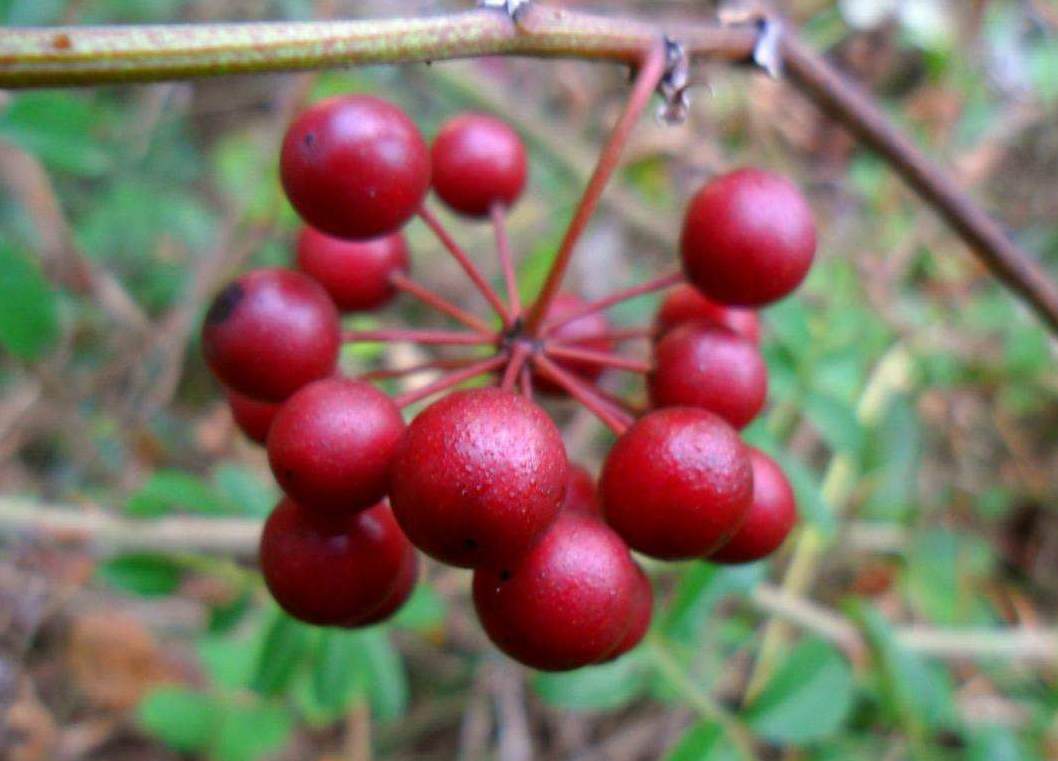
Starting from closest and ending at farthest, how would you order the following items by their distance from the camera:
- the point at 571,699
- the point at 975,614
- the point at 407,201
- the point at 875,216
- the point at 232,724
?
the point at 407,201, the point at 571,699, the point at 232,724, the point at 975,614, the point at 875,216

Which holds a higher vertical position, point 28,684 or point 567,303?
point 567,303

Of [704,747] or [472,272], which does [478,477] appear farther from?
[704,747]

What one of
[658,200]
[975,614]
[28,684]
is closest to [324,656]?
[28,684]

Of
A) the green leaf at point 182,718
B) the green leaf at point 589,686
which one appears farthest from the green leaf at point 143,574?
the green leaf at point 589,686

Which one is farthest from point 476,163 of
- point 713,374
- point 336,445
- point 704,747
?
point 704,747

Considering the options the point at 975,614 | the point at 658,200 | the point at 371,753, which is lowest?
the point at 371,753

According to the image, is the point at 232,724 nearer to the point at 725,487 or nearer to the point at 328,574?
the point at 328,574
